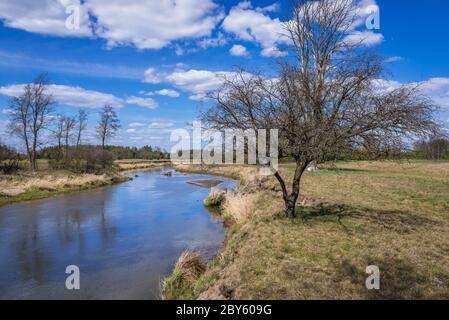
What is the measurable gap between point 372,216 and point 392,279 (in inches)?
211

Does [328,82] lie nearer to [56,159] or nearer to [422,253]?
[422,253]

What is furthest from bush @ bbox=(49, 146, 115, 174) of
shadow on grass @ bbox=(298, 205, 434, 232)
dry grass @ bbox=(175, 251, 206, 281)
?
dry grass @ bbox=(175, 251, 206, 281)

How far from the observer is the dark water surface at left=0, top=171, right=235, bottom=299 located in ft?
27.8

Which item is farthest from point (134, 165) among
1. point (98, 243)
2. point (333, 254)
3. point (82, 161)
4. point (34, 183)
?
point (333, 254)

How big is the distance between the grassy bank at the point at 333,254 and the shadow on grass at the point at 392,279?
16 millimetres

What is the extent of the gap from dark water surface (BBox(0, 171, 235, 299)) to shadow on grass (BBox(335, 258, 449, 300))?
4.41m

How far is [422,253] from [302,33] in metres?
7.88

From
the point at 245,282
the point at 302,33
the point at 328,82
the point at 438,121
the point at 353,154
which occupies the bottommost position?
the point at 245,282

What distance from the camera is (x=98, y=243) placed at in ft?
41.0

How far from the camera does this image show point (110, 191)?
27797 millimetres

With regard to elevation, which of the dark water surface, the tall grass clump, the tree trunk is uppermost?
the tree trunk

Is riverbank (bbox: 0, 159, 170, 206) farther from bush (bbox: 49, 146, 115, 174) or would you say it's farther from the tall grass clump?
the tall grass clump

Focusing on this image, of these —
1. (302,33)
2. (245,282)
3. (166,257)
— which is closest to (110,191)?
(166,257)

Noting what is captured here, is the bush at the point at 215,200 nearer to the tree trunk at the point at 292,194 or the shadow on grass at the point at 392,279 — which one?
the tree trunk at the point at 292,194
